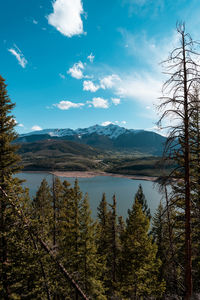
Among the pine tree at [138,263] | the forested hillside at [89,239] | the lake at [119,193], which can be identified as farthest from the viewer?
the lake at [119,193]

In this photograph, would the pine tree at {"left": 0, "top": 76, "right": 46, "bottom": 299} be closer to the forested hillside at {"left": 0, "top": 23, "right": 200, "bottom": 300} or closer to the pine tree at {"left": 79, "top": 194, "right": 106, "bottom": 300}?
the forested hillside at {"left": 0, "top": 23, "right": 200, "bottom": 300}

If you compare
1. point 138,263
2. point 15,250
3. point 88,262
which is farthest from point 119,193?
point 15,250

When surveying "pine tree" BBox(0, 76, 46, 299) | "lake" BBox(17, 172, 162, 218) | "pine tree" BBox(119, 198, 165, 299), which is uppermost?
"pine tree" BBox(0, 76, 46, 299)

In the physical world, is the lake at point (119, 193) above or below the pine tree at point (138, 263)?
below

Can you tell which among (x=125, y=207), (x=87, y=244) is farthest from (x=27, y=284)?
(x=125, y=207)

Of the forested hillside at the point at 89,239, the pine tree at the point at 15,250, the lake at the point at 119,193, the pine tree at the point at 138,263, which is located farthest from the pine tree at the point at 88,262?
the lake at the point at 119,193

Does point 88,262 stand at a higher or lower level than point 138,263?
higher

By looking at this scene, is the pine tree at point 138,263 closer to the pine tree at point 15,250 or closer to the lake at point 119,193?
the pine tree at point 15,250

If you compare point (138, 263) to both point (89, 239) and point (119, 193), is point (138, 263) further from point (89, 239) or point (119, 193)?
point (119, 193)

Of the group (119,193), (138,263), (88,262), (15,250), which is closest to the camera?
(15,250)

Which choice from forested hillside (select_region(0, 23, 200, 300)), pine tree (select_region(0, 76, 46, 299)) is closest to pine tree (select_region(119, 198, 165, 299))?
forested hillside (select_region(0, 23, 200, 300))

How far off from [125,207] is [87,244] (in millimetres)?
49062

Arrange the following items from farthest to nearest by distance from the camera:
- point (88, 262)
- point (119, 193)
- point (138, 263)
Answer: point (119, 193)
point (138, 263)
point (88, 262)

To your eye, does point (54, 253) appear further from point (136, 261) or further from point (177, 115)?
point (136, 261)
